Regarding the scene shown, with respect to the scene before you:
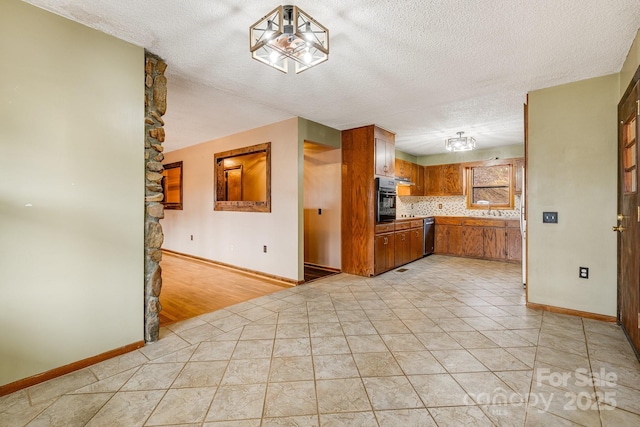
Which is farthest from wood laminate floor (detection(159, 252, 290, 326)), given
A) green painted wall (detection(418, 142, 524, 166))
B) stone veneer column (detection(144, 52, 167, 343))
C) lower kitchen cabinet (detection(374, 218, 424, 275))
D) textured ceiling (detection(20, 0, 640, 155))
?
green painted wall (detection(418, 142, 524, 166))

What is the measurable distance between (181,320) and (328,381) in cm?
182

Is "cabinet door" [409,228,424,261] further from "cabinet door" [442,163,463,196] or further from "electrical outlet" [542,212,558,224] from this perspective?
"electrical outlet" [542,212,558,224]

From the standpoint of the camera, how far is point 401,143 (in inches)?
227

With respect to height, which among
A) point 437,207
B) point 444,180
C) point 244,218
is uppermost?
point 444,180

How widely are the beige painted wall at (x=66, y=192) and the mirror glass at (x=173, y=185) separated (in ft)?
14.8

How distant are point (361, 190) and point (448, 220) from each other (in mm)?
2900

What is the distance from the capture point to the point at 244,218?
4938mm

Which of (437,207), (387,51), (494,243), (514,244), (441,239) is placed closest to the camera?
→ (387,51)

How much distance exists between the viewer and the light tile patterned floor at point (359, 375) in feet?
5.04

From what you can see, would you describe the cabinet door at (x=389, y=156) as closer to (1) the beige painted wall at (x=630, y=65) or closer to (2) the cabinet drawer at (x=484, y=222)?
(2) the cabinet drawer at (x=484, y=222)

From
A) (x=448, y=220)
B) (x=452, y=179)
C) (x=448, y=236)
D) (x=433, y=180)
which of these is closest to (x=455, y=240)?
(x=448, y=236)

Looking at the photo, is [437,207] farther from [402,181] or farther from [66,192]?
[66,192]

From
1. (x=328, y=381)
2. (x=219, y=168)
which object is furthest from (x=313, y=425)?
(x=219, y=168)

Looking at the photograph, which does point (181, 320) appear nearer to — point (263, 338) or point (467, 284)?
point (263, 338)
